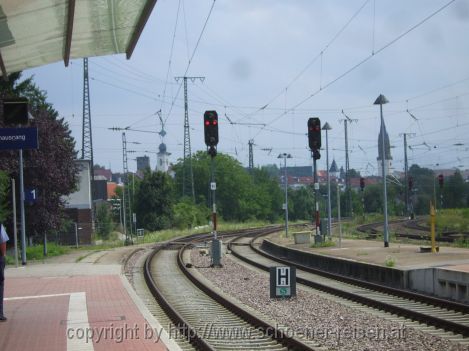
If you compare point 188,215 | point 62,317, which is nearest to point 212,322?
point 62,317

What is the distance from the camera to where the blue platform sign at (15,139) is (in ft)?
55.7

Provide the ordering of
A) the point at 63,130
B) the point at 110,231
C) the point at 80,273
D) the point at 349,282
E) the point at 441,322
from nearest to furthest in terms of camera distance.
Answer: the point at 441,322
the point at 349,282
the point at 80,273
the point at 63,130
the point at 110,231

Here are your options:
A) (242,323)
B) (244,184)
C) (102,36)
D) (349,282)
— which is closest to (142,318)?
(242,323)

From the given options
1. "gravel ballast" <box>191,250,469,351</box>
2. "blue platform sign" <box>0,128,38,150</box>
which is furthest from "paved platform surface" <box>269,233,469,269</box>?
"blue platform sign" <box>0,128,38,150</box>

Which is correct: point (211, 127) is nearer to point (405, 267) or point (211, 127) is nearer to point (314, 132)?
point (314, 132)

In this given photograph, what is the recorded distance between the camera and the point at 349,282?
20.3 metres

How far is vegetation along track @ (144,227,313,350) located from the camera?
34.7ft

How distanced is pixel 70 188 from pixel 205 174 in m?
68.8

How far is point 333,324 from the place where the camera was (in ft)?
40.4

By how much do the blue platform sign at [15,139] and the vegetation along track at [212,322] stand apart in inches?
195

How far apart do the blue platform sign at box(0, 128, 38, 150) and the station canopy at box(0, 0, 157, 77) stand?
4.35m

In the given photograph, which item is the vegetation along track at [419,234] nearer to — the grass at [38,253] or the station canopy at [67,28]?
the grass at [38,253]

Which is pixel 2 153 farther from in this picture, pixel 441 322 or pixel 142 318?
pixel 441 322

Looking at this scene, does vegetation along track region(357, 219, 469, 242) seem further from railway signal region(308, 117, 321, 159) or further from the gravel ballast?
the gravel ballast
